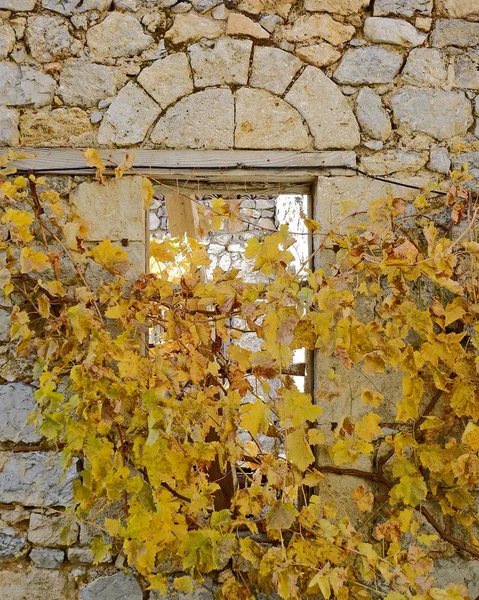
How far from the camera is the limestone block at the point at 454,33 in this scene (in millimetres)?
2309

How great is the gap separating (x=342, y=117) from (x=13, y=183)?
1.39m

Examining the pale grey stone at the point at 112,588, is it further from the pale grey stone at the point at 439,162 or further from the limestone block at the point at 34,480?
the pale grey stone at the point at 439,162

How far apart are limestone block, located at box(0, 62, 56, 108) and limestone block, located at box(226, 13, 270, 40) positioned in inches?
31.8

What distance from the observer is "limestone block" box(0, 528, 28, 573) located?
86.4 inches

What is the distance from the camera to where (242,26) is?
2258 millimetres

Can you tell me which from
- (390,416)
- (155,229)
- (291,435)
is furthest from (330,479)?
(155,229)

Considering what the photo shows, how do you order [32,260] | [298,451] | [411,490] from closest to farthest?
[298,451]
[32,260]
[411,490]

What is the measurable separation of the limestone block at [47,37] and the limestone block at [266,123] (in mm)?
771

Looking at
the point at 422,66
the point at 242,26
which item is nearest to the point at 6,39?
the point at 242,26

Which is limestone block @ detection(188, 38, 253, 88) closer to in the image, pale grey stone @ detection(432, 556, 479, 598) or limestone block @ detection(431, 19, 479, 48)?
limestone block @ detection(431, 19, 479, 48)

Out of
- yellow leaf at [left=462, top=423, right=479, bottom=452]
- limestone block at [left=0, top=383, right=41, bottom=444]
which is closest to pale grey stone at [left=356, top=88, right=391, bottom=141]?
yellow leaf at [left=462, top=423, right=479, bottom=452]

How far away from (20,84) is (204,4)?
2.77 ft

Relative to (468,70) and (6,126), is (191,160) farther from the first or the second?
(468,70)

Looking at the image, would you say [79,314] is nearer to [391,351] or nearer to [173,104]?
[173,104]
